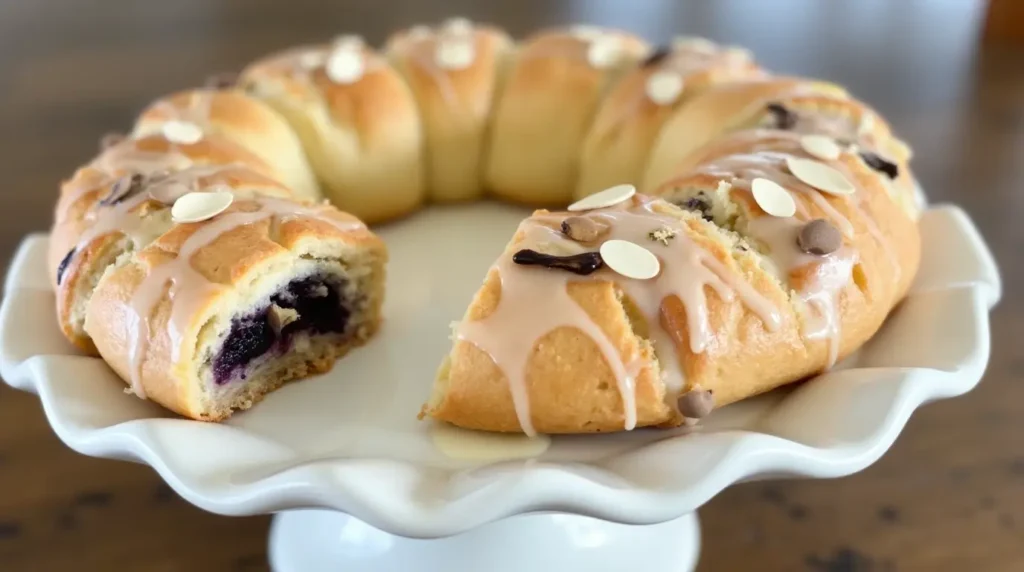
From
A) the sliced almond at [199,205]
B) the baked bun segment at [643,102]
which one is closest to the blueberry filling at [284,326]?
the sliced almond at [199,205]

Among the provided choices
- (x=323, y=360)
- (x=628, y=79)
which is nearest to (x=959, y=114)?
(x=628, y=79)

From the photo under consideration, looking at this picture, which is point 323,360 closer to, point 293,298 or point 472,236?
point 293,298

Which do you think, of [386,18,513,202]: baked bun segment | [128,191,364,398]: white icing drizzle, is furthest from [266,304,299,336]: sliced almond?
[386,18,513,202]: baked bun segment

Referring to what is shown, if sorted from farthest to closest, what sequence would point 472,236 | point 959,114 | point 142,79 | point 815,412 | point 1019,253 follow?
point 142,79, point 959,114, point 1019,253, point 472,236, point 815,412

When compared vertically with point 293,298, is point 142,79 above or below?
below

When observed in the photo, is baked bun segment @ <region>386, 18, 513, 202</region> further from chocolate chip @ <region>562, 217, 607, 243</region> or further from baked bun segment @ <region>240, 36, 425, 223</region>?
chocolate chip @ <region>562, 217, 607, 243</region>

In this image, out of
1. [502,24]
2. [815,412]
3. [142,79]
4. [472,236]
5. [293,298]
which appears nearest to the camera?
[815,412]

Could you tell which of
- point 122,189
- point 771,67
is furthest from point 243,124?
point 771,67
